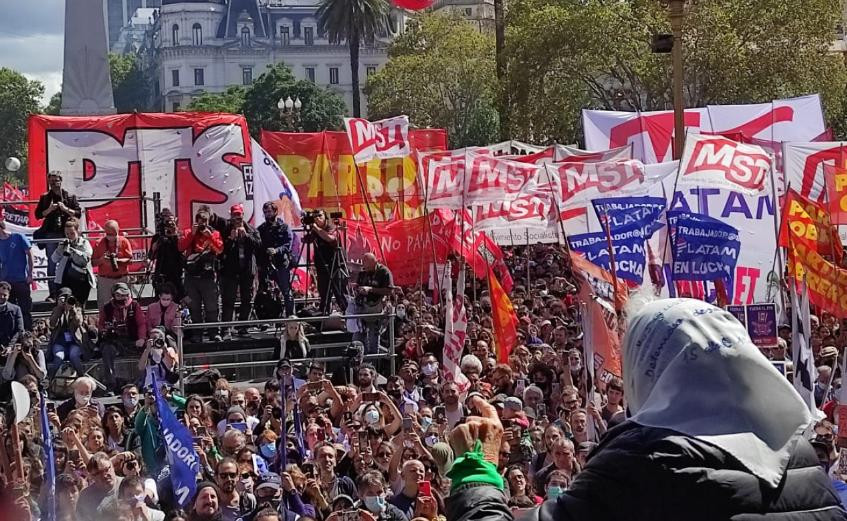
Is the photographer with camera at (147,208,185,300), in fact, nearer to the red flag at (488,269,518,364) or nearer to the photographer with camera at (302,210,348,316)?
the photographer with camera at (302,210,348,316)

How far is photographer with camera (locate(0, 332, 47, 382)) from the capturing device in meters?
10.8

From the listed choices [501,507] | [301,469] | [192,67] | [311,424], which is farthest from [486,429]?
[192,67]

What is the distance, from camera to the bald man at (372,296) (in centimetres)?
1370

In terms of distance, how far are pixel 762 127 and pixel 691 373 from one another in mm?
21784

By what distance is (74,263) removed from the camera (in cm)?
1298

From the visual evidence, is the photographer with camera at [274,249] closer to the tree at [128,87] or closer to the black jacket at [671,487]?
the black jacket at [671,487]

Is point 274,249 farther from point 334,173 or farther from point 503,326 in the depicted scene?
point 334,173

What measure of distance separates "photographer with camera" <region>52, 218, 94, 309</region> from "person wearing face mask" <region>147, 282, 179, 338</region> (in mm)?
755

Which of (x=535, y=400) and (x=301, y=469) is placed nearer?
(x=301, y=469)

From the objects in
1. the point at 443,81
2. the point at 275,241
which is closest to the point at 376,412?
the point at 275,241

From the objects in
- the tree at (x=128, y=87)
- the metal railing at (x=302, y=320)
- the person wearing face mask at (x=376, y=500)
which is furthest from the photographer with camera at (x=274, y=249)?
the tree at (x=128, y=87)

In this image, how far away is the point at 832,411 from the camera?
9.78m

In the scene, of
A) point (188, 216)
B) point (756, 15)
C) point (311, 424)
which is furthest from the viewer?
point (756, 15)

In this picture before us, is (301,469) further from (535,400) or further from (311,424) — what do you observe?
(535,400)
